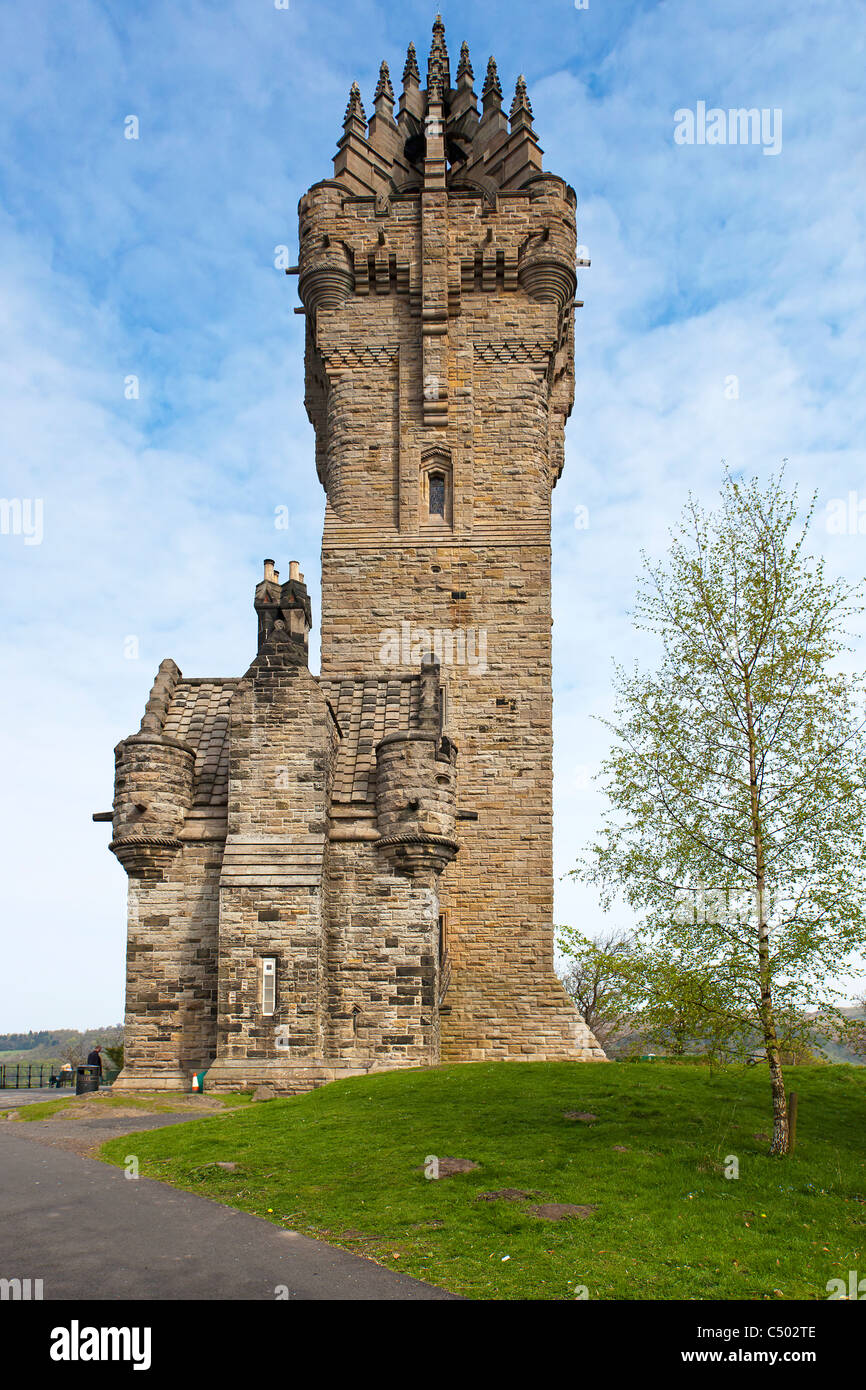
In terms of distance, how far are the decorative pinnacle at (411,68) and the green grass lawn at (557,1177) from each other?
112 feet

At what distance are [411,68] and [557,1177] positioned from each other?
37.9 m

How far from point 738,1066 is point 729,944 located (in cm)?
449

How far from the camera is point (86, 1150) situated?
47.0 feet

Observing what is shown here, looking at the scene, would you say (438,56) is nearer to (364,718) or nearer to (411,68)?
(411,68)

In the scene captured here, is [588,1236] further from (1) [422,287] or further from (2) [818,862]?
(1) [422,287]

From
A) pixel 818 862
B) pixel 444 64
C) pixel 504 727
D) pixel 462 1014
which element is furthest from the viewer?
pixel 444 64

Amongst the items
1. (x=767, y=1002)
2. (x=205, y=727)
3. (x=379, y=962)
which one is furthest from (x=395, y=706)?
(x=767, y=1002)

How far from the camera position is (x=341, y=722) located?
2220 cm

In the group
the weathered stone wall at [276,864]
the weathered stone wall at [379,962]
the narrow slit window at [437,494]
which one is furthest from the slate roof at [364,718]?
the narrow slit window at [437,494]

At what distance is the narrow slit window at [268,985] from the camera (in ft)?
61.3

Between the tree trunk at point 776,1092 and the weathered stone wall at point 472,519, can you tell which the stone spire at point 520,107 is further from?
the tree trunk at point 776,1092

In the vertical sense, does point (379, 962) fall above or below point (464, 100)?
below

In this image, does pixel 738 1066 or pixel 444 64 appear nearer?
pixel 738 1066
